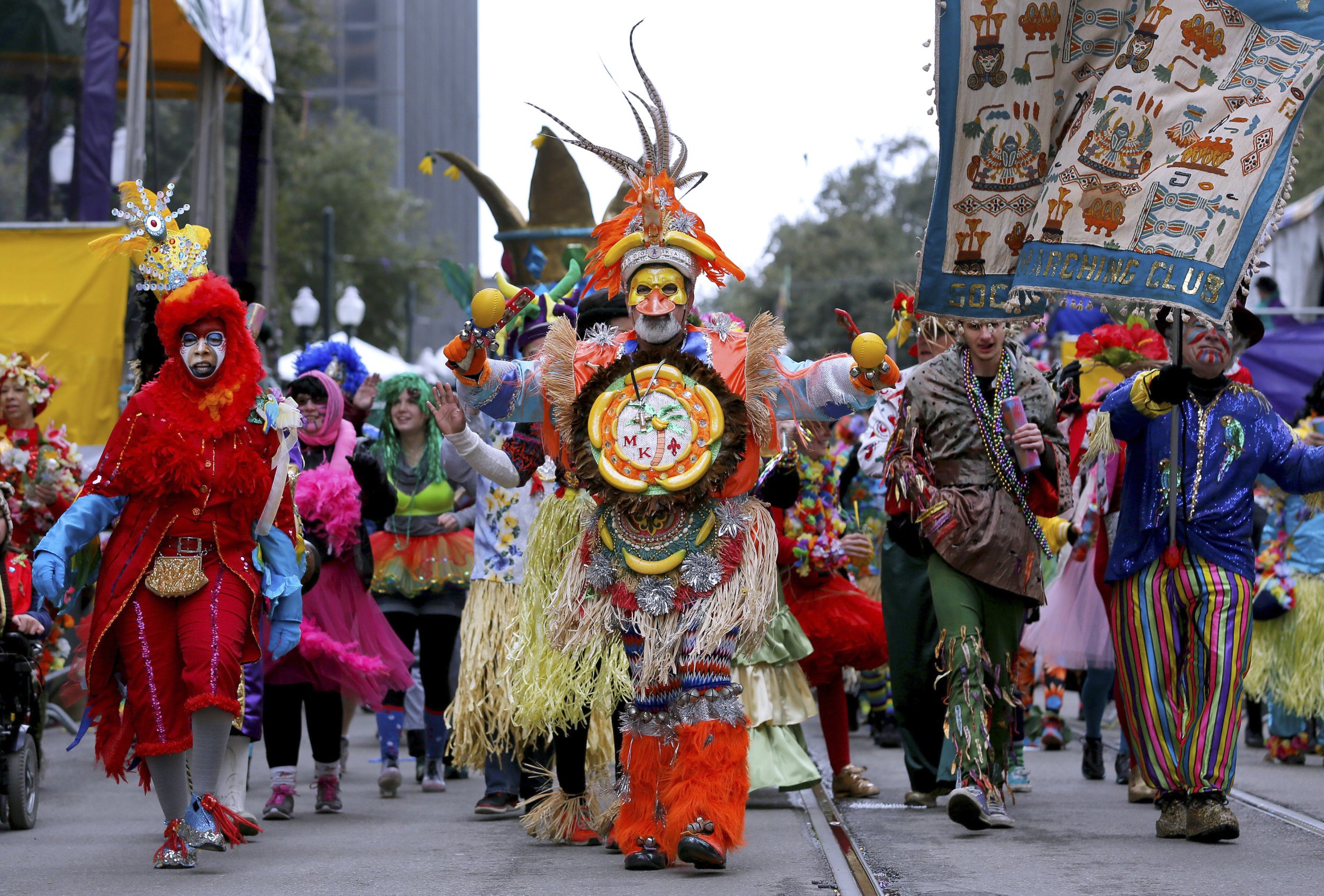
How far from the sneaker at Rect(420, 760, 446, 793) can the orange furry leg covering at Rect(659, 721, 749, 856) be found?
10.3 feet

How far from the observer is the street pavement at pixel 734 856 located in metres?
5.35

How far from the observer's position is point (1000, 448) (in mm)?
6980

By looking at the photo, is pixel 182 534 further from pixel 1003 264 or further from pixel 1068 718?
pixel 1068 718

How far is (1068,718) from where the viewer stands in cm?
1266

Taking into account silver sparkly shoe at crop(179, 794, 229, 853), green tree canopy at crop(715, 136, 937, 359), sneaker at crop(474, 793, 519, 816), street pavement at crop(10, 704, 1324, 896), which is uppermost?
green tree canopy at crop(715, 136, 937, 359)

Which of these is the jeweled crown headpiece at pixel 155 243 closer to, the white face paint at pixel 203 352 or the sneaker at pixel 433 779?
the white face paint at pixel 203 352

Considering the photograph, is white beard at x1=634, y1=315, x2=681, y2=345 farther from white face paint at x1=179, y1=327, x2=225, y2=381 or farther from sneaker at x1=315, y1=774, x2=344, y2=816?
sneaker at x1=315, y1=774, x2=344, y2=816

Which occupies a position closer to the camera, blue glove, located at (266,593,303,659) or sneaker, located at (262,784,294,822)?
blue glove, located at (266,593,303,659)

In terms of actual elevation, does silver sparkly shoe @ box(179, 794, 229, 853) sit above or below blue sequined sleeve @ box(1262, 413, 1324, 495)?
below

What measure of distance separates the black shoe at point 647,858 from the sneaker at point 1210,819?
6.29ft

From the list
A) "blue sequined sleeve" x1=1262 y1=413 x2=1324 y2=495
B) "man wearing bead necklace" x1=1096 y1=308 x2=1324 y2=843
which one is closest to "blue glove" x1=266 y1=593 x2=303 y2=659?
"man wearing bead necklace" x1=1096 y1=308 x2=1324 y2=843

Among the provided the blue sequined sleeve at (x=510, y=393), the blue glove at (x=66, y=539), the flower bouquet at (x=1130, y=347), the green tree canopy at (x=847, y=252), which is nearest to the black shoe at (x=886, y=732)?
the flower bouquet at (x=1130, y=347)

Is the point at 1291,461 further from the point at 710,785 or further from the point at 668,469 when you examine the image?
the point at 710,785

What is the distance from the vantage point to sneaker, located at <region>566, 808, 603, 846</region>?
657 cm
